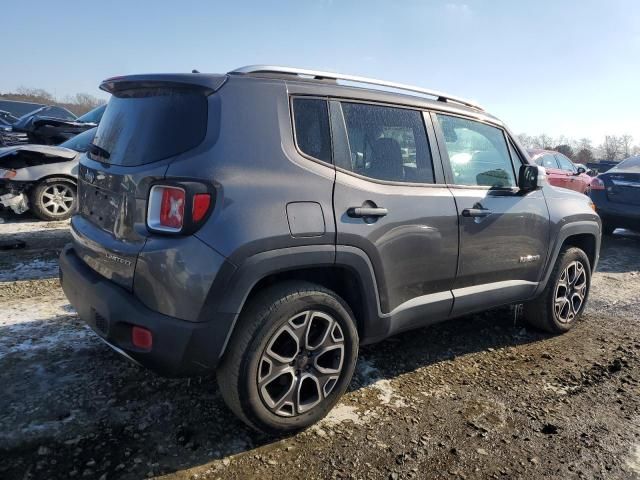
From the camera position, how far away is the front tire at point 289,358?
2398mm

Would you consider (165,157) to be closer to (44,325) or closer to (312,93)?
(312,93)

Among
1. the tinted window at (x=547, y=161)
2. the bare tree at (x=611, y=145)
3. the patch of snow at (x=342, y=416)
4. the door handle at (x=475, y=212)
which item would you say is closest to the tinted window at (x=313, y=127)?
the door handle at (x=475, y=212)

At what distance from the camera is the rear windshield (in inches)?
93.0

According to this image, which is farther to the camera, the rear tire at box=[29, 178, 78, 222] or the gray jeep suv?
the rear tire at box=[29, 178, 78, 222]

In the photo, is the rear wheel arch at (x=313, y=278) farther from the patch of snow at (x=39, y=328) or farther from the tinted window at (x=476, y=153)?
the patch of snow at (x=39, y=328)

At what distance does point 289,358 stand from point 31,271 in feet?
12.8

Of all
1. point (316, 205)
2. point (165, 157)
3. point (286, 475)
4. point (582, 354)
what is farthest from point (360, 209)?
point (582, 354)

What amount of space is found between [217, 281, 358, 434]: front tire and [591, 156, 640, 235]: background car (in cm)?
735

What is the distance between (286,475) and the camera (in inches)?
92.0

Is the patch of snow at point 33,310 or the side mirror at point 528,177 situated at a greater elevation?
the side mirror at point 528,177

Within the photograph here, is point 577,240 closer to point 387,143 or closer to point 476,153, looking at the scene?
point 476,153

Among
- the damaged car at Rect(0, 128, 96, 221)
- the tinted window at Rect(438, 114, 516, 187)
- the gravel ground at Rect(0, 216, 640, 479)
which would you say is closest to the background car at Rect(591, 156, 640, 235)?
the gravel ground at Rect(0, 216, 640, 479)

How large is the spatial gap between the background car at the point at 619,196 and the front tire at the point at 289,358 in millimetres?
7349

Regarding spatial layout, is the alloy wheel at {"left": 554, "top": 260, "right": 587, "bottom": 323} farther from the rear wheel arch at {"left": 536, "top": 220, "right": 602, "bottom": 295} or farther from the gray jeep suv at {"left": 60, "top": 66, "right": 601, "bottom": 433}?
the gray jeep suv at {"left": 60, "top": 66, "right": 601, "bottom": 433}
